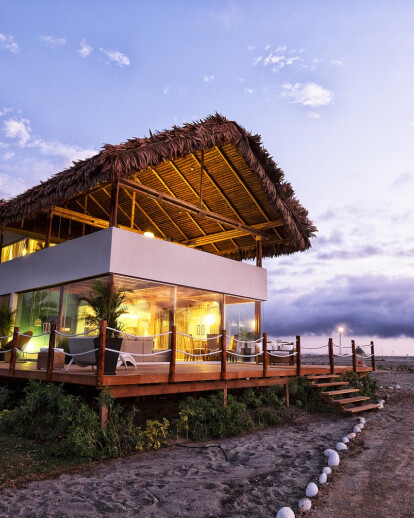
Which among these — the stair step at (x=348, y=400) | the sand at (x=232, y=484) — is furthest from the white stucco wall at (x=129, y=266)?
the sand at (x=232, y=484)

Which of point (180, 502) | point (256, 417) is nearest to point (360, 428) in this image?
point (256, 417)

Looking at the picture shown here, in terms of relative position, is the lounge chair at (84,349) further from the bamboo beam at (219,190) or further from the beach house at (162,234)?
the bamboo beam at (219,190)

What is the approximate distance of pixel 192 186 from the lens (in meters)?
12.3

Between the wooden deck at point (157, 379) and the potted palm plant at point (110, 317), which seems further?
the potted palm plant at point (110, 317)

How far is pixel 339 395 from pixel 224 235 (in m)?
6.01

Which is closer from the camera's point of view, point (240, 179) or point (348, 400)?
point (348, 400)

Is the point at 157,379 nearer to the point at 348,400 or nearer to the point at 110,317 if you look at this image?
the point at 110,317

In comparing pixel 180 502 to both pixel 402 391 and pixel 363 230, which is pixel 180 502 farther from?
pixel 363 230

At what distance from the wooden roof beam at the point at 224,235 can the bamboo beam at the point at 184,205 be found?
0.76ft

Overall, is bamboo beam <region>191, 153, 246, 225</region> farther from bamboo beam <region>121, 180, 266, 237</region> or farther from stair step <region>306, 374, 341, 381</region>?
stair step <region>306, 374, 341, 381</region>

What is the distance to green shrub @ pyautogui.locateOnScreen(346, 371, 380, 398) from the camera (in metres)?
10.9

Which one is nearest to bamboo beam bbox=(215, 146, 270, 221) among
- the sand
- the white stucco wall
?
the white stucco wall

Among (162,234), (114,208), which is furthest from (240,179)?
(114,208)

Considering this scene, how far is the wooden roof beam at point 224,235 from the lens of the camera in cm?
1334
